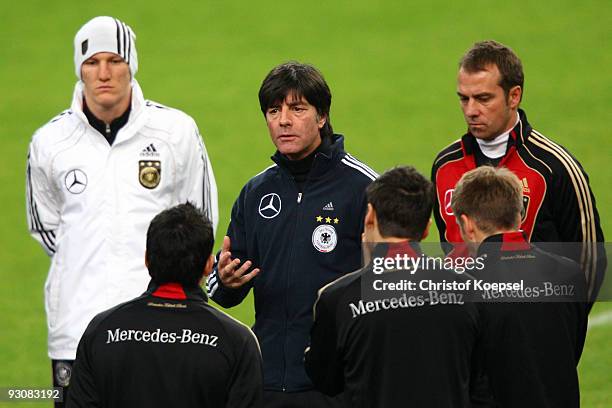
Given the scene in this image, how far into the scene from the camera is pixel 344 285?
4.79 metres

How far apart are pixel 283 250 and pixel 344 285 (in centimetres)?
88

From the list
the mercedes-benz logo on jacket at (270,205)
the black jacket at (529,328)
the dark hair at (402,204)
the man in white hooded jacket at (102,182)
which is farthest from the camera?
the man in white hooded jacket at (102,182)

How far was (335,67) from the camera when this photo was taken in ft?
63.2

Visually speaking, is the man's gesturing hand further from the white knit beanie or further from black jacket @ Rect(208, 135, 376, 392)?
the white knit beanie

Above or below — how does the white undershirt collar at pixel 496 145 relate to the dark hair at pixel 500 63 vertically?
below

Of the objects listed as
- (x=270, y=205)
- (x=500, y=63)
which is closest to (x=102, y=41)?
(x=270, y=205)

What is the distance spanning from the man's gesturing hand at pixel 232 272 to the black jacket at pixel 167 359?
615mm

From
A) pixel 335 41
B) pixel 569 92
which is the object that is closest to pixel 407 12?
pixel 335 41

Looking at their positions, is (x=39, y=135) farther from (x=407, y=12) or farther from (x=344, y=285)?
(x=407, y=12)

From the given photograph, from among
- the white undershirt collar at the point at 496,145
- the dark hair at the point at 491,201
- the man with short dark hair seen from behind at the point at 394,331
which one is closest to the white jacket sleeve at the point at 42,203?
the white undershirt collar at the point at 496,145

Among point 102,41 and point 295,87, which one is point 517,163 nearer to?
point 295,87

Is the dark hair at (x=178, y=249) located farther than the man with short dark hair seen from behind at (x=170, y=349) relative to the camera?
Yes

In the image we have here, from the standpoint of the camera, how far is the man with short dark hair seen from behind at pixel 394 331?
4.62 metres

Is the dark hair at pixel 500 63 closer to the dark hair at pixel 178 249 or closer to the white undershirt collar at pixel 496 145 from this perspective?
the white undershirt collar at pixel 496 145
